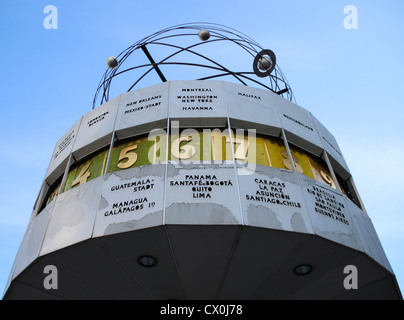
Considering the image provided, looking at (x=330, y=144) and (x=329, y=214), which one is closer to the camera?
(x=329, y=214)

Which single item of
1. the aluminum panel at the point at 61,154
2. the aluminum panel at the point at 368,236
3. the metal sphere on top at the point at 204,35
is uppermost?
the metal sphere on top at the point at 204,35

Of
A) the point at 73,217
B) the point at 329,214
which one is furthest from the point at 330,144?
the point at 73,217

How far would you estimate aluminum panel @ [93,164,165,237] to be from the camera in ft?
34.6

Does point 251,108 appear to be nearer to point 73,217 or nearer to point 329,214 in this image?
point 329,214

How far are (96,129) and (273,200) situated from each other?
6.61 m

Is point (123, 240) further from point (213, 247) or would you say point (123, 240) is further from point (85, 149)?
point (85, 149)

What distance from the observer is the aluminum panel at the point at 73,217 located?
1104cm

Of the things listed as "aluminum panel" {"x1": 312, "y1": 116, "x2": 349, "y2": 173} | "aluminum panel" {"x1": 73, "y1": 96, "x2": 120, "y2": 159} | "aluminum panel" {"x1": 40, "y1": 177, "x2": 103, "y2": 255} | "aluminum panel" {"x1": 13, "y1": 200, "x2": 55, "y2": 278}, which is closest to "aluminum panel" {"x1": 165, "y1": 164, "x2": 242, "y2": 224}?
"aluminum panel" {"x1": 40, "y1": 177, "x2": 103, "y2": 255}

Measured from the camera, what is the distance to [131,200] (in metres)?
11.2

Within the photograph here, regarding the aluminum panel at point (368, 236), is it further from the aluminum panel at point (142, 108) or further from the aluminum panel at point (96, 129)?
the aluminum panel at point (96, 129)

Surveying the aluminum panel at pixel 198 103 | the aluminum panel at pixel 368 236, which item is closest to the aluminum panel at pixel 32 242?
the aluminum panel at pixel 198 103

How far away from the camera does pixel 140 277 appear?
11.8 metres

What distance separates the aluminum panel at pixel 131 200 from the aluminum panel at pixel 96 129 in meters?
2.25
